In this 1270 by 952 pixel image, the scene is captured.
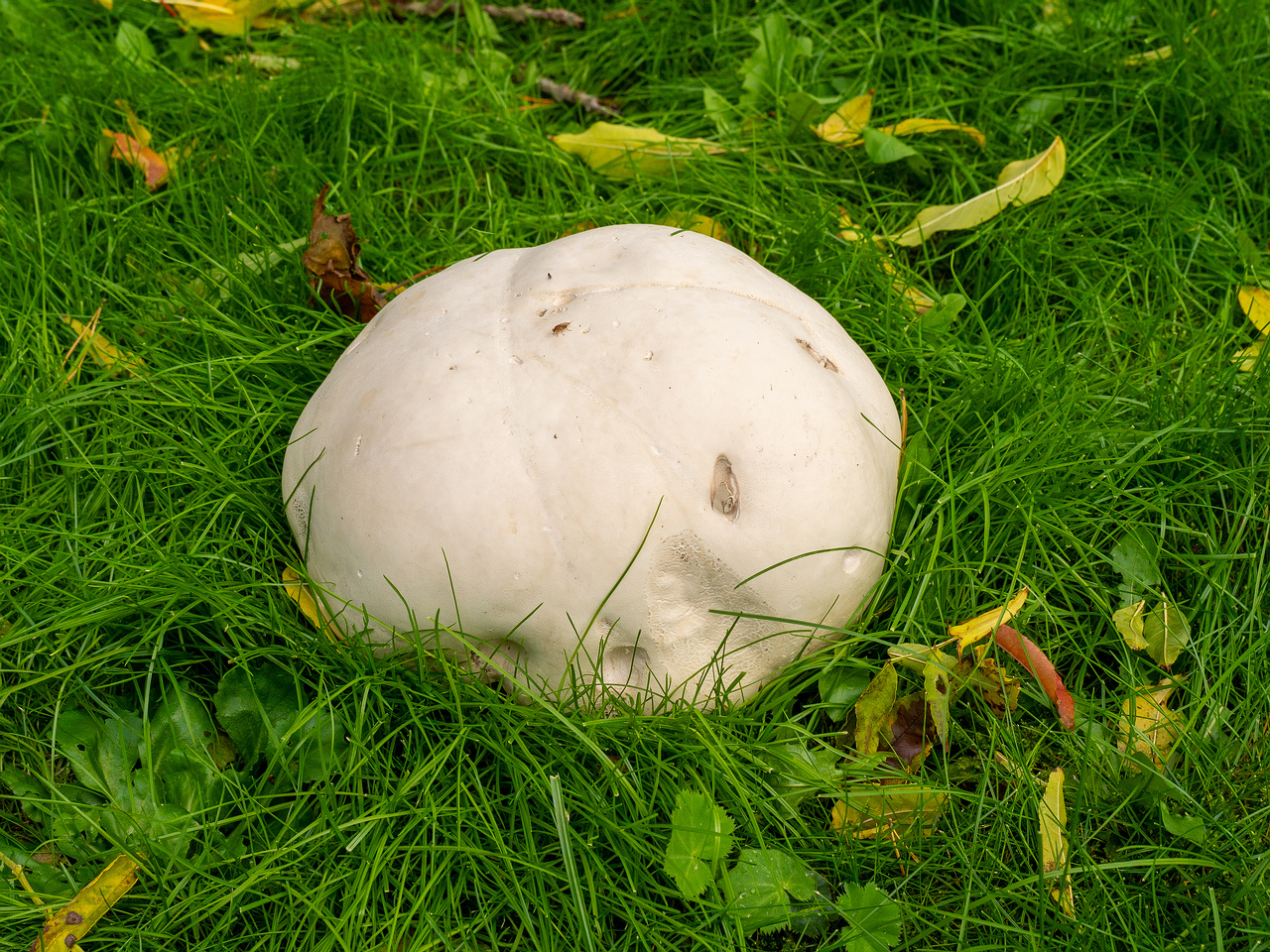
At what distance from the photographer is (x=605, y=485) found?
173cm

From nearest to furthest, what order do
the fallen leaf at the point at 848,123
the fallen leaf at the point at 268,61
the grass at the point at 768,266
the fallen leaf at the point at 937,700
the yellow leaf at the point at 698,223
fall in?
the grass at the point at 768,266
the fallen leaf at the point at 937,700
the yellow leaf at the point at 698,223
the fallen leaf at the point at 848,123
the fallen leaf at the point at 268,61

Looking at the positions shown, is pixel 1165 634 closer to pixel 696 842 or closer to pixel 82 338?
pixel 696 842

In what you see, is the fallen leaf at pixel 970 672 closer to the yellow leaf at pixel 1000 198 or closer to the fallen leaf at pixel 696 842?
the fallen leaf at pixel 696 842

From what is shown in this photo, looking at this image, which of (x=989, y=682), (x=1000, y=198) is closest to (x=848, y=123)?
(x=1000, y=198)

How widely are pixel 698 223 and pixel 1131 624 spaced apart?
1553mm

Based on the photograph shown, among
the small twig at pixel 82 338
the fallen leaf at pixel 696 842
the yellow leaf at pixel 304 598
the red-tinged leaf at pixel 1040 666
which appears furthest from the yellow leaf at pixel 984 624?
the small twig at pixel 82 338

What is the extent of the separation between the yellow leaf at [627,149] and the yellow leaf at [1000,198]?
0.66 meters

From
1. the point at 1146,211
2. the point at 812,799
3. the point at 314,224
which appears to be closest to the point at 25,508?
the point at 314,224

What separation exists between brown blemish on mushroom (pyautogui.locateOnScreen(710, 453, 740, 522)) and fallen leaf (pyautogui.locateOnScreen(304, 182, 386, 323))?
1.28m

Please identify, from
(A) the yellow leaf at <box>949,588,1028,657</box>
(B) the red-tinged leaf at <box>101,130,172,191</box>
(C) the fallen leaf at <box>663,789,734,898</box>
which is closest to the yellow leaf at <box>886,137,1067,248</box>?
(A) the yellow leaf at <box>949,588,1028,657</box>

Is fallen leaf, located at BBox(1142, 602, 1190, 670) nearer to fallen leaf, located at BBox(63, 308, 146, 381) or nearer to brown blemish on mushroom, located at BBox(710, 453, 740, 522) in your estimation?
brown blemish on mushroom, located at BBox(710, 453, 740, 522)

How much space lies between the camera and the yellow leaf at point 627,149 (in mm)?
3008

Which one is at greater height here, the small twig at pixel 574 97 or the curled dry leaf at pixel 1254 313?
the small twig at pixel 574 97

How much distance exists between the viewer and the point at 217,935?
176 centimetres
